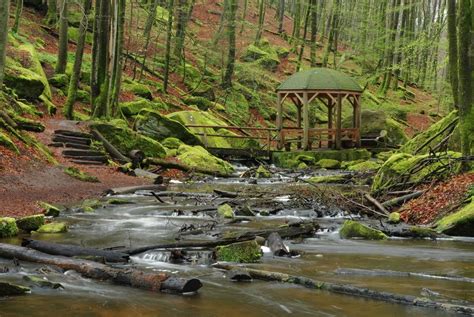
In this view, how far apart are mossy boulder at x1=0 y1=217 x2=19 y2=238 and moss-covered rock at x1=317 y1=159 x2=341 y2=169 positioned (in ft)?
55.2

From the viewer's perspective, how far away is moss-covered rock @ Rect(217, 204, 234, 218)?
34.9 feet

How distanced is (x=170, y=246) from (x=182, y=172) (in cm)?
1231

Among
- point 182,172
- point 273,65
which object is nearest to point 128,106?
point 182,172

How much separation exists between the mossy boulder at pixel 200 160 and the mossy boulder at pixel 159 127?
1127mm

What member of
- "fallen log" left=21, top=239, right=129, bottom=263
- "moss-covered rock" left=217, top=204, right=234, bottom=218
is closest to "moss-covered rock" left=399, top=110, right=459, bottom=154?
"moss-covered rock" left=217, top=204, right=234, bottom=218

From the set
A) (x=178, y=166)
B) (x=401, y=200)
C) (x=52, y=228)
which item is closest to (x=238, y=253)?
(x=52, y=228)

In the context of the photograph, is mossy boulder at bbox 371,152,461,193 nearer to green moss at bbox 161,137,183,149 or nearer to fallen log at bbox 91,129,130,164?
fallen log at bbox 91,129,130,164

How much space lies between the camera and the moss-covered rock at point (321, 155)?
80.7 feet

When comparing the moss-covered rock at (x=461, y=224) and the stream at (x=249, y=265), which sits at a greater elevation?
the moss-covered rock at (x=461, y=224)

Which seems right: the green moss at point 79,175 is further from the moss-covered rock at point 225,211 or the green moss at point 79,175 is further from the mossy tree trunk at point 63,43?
the mossy tree trunk at point 63,43

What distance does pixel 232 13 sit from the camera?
3189 centimetres

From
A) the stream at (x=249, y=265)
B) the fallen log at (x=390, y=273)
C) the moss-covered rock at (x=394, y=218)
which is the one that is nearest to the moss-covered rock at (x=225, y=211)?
the stream at (x=249, y=265)

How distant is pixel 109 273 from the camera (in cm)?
585

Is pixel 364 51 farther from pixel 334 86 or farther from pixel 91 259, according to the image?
pixel 91 259
